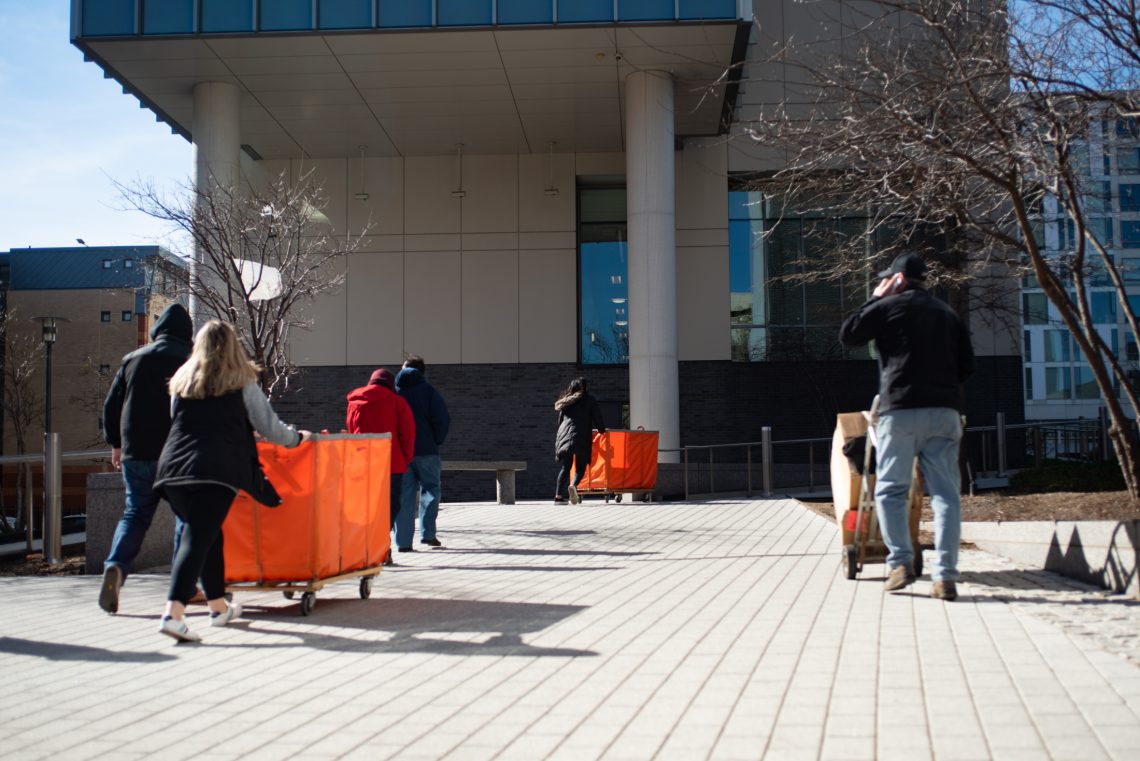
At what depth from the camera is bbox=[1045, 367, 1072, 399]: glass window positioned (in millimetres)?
70744

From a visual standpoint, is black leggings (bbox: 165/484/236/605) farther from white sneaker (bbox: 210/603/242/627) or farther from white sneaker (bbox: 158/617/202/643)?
white sneaker (bbox: 210/603/242/627)

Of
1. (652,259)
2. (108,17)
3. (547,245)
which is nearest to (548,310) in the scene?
(547,245)

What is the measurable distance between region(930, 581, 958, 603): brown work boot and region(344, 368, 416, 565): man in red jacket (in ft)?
17.0

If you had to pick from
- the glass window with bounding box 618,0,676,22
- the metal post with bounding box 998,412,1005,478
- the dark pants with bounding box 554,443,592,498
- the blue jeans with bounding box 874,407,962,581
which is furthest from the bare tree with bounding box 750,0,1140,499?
the glass window with bounding box 618,0,676,22

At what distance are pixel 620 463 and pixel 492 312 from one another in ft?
37.9

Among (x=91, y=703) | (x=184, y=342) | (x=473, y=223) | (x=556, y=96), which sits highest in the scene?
(x=556, y=96)

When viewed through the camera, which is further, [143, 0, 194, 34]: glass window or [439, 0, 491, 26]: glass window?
[143, 0, 194, 34]: glass window

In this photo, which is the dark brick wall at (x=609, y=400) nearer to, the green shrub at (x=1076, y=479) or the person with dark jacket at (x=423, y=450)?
the green shrub at (x=1076, y=479)

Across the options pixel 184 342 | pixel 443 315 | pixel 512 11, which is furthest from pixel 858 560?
pixel 443 315

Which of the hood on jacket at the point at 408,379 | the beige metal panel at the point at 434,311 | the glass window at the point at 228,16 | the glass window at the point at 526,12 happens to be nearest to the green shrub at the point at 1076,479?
the hood on jacket at the point at 408,379

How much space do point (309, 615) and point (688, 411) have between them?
2391cm

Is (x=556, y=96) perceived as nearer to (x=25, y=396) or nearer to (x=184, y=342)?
(x=184, y=342)

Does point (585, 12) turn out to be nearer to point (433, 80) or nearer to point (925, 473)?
point (433, 80)

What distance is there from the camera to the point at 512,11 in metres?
24.4
